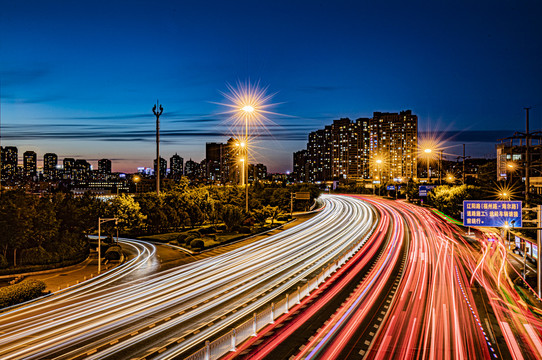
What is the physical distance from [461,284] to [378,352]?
1257 centimetres

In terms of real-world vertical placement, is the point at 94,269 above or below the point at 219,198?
below

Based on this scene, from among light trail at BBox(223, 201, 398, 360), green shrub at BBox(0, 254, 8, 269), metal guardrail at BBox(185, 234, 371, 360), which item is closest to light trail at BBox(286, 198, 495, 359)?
light trail at BBox(223, 201, 398, 360)

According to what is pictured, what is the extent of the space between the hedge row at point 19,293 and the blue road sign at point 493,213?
24.5m

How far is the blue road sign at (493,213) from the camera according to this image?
68.3 ft

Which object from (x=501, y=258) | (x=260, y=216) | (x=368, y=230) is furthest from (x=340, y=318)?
(x=260, y=216)

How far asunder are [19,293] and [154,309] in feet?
26.2

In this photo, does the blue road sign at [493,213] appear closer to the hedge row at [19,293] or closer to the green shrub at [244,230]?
the hedge row at [19,293]

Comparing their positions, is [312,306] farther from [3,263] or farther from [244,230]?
[244,230]

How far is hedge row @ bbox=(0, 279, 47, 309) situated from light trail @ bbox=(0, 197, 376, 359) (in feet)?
3.07

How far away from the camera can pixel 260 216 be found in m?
55.3

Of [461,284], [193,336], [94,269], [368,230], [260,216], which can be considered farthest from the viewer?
[260,216]

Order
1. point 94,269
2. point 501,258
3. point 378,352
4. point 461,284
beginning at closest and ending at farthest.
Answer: point 378,352
point 461,284
point 94,269
point 501,258

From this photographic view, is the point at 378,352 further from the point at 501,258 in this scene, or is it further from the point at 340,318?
the point at 501,258

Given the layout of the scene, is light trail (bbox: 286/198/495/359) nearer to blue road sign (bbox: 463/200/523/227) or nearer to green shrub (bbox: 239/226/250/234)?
blue road sign (bbox: 463/200/523/227)
